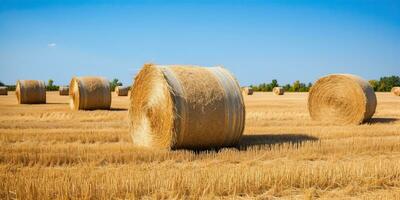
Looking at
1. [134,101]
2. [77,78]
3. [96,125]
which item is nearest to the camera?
[134,101]

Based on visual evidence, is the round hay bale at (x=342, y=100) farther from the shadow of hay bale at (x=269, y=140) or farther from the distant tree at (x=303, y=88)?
the distant tree at (x=303, y=88)

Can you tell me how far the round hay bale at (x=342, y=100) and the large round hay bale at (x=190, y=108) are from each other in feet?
18.8

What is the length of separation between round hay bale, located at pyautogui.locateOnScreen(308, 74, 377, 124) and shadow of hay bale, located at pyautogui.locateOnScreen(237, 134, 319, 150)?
12.1 ft

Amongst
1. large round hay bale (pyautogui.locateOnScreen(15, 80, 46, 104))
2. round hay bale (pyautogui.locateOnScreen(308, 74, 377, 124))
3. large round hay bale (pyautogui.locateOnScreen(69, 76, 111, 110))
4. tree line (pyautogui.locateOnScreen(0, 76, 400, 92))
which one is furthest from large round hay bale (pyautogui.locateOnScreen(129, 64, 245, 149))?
tree line (pyautogui.locateOnScreen(0, 76, 400, 92))

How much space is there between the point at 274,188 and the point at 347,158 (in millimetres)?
2716

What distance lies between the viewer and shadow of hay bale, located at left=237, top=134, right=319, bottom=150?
882cm

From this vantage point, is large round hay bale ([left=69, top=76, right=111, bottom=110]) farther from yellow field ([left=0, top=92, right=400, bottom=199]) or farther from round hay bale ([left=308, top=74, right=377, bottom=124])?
round hay bale ([left=308, top=74, right=377, bottom=124])

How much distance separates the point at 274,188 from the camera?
17.9 feet

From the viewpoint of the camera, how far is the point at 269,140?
374 inches

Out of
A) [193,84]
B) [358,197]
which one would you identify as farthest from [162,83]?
[358,197]

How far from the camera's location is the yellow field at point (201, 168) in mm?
5258

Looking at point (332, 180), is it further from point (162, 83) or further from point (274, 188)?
point (162, 83)

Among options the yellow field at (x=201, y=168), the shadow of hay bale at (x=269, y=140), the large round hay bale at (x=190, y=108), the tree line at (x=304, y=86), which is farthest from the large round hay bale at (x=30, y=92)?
the tree line at (x=304, y=86)

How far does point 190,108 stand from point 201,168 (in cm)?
183
